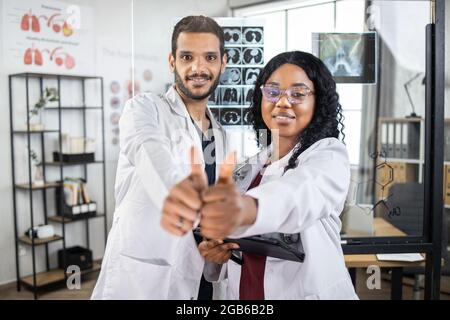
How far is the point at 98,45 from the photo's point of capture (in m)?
0.72

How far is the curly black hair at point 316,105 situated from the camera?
646 millimetres

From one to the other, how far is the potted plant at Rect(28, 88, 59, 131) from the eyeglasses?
175 cm

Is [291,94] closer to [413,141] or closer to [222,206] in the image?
[222,206]

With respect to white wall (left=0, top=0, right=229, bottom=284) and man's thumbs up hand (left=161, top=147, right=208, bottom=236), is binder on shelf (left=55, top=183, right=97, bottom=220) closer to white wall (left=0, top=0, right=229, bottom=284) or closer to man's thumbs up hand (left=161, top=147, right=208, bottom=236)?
white wall (left=0, top=0, right=229, bottom=284)

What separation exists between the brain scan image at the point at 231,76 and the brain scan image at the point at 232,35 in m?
0.04

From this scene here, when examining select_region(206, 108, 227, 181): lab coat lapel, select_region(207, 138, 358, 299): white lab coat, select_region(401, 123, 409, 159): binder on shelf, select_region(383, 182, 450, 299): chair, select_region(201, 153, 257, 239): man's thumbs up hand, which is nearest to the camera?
select_region(201, 153, 257, 239): man's thumbs up hand

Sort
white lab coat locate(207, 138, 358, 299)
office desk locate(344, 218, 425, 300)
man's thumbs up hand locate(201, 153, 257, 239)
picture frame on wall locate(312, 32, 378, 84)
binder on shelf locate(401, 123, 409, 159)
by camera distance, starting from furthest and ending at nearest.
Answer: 1. binder on shelf locate(401, 123, 409, 159)
2. office desk locate(344, 218, 425, 300)
3. picture frame on wall locate(312, 32, 378, 84)
4. white lab coat locate(207, 138, 358, 299)
5. man's thumbs up hand locate(201, 153, 257, 239)

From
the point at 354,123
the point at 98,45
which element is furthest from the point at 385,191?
the point at 98,45

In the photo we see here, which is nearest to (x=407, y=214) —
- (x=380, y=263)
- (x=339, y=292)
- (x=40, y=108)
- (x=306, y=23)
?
(x=380, y=263)

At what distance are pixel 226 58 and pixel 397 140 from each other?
5.56 feet

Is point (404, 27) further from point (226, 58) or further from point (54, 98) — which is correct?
point (226, 58)

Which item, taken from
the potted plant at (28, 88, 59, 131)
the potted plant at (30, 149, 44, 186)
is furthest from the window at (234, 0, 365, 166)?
the potted plant at (30, 149, 44, 186)

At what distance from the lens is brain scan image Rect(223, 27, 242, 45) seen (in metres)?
0.66

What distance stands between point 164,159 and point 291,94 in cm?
22
